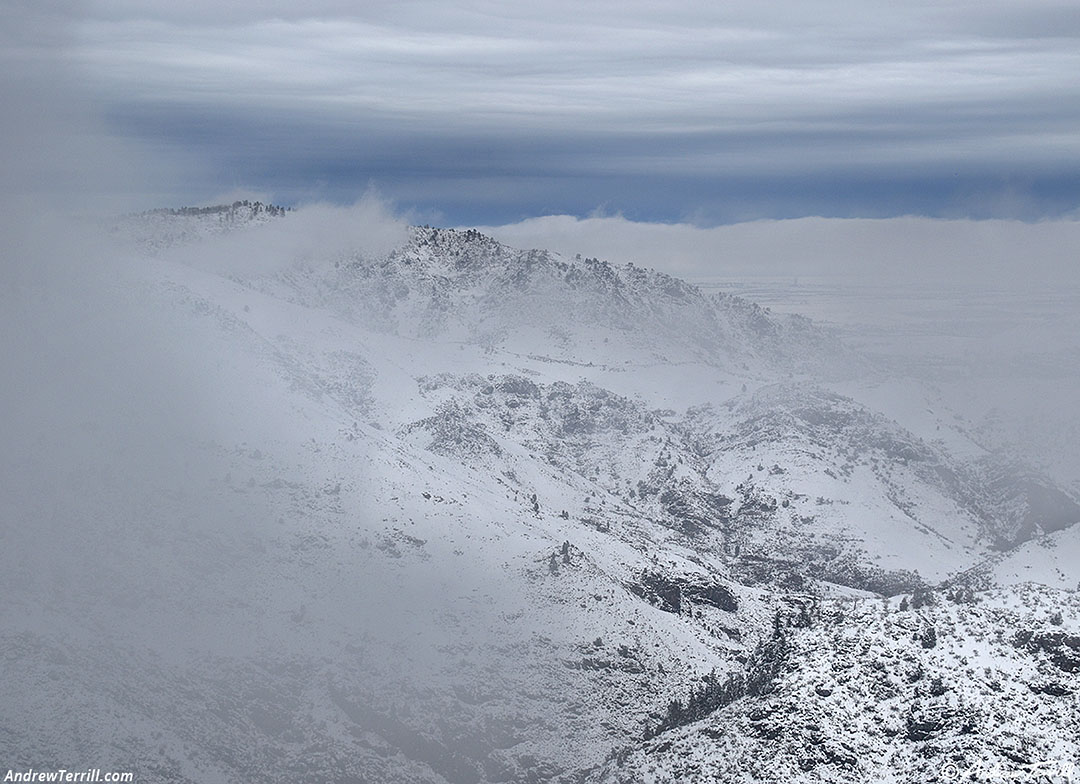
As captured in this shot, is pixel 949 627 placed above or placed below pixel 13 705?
above

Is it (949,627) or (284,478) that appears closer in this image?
(949,627)

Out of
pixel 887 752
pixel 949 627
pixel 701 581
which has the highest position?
pixel 949 627

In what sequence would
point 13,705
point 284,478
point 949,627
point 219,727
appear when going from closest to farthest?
point 949,627 < point 13,705 < point 219,727 < point 284,478

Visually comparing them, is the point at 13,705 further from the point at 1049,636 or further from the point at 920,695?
the point at 1049,636

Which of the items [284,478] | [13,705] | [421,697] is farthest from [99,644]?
[284,478]

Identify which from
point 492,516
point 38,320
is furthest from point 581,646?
point 38,320

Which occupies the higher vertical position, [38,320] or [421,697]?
[38,320]

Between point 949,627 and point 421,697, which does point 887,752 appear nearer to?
point 949,627

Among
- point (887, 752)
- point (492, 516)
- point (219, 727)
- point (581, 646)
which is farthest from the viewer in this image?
point (492, 516)

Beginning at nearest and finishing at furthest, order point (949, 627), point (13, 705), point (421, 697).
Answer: point (949, 627) < point (13, 705) < point (421, 697)
